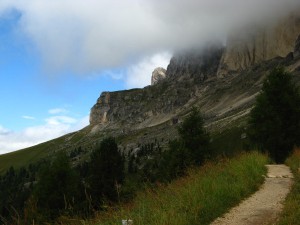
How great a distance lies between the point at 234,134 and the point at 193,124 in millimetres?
135412

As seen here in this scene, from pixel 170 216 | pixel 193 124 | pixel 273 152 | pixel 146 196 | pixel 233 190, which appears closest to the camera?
pixel 170 216

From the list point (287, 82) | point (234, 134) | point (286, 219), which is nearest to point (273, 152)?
point (287, 82)

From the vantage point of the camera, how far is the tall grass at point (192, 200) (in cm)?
783

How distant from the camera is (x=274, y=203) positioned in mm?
10078

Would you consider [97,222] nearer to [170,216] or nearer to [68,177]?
[170,216]

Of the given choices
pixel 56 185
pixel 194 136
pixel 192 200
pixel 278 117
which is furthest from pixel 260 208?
pixel 56 185

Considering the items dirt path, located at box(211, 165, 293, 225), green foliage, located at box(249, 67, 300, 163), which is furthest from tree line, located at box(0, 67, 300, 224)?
dirt path, located at box(211, 165, 293, 225)

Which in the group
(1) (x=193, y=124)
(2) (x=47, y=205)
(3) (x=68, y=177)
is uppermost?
(1) (x=193, y=124)

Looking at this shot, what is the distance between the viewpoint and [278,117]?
2956 centimetres

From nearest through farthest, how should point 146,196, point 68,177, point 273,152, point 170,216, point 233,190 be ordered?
point 170,216
point 146,196
point 233,190
point 273,152
point 68,177

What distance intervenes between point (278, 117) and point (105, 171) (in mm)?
22886

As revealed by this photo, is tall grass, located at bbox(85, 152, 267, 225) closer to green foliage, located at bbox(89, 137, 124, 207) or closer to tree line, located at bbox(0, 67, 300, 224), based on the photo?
tree line, located at bbox(0, 67, 300, 224)

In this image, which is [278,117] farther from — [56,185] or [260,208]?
[56,185]

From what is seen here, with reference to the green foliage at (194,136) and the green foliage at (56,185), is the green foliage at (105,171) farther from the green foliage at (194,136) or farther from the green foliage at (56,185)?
the green foliage at (194,136)
